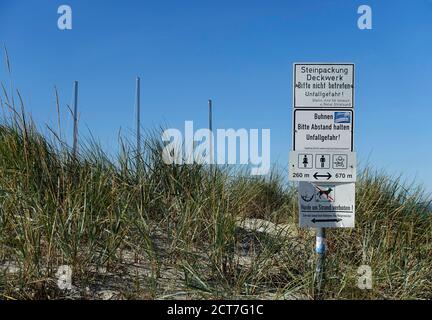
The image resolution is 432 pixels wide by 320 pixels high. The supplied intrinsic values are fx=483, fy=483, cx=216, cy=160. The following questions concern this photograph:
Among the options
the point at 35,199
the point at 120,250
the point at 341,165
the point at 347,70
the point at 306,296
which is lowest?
the point at 306,296

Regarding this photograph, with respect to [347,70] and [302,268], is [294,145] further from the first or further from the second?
[302,268]

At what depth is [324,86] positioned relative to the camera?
313 centimetres

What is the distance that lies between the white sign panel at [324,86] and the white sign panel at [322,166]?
31 cm

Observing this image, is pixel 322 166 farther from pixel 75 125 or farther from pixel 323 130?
pixel 75 125

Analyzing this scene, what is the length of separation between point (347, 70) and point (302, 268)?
1.44 metres

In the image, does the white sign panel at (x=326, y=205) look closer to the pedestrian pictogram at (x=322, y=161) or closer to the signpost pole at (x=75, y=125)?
the pedestrian pictogram at (x=322, y=161)

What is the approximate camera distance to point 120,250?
352cm

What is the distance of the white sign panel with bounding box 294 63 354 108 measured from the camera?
10.2 ft

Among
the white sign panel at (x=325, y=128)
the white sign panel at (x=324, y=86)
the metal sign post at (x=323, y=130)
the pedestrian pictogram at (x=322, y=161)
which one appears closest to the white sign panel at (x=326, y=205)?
the metal sign post at (x=323, y=130)

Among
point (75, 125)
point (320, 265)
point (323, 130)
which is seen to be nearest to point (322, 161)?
point (323, 130)

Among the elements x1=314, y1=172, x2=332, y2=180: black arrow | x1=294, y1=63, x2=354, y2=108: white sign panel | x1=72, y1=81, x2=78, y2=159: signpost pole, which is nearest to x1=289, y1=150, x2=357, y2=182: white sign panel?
x1=314, y1=172, x2=332, y2=180: black arrow

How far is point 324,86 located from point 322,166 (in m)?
0.52

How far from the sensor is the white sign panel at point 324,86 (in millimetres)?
3111
